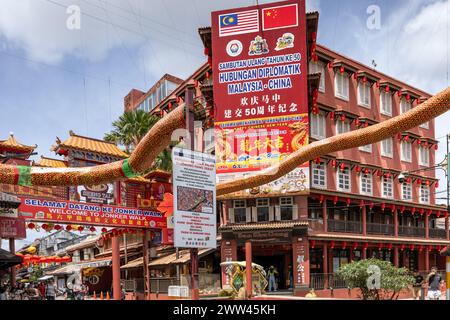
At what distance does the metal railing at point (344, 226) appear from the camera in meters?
32.0

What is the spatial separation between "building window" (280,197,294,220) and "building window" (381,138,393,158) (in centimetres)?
1027

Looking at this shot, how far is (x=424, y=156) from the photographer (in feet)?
132

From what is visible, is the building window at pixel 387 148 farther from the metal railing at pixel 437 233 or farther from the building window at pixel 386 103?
the metal railing at pixel 437 233

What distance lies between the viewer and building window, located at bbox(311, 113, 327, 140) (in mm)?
32000

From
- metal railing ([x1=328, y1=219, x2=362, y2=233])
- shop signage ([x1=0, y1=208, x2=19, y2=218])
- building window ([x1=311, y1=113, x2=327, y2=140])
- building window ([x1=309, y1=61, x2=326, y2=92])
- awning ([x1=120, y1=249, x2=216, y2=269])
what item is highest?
building window ([x1=309, y1=61, x2=326, y2=92])

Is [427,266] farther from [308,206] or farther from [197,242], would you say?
[197,242]

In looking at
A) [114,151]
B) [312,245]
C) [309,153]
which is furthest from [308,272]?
[309,153]

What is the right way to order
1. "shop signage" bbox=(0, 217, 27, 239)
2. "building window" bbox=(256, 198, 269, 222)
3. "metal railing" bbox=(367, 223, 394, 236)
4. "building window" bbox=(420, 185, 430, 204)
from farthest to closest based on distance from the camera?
"building window" bbox=(420, 185, 430, 204), "metal railing" bbox=(367, 223, 394, 236), "building window" bbox=(256, 198, 269, 222), "shop signage" bbox=(0, 217, 27, 239)

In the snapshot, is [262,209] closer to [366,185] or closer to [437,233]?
[366,185]

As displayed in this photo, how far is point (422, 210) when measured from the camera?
39531 mm

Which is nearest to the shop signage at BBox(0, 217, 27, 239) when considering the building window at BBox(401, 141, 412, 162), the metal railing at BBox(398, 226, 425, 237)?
the metal railing at BBox(398, 226, 425, 237)

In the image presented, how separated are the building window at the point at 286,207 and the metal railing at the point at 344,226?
122 inches

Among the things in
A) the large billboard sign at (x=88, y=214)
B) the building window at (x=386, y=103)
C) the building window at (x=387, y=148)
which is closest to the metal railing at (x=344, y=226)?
the building window at (x=387, y=148)

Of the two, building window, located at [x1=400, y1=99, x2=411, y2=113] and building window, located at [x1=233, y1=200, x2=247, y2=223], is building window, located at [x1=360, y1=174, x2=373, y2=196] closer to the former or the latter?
building window, located at [x1=400, y1=99, x2=411, y2=113]
